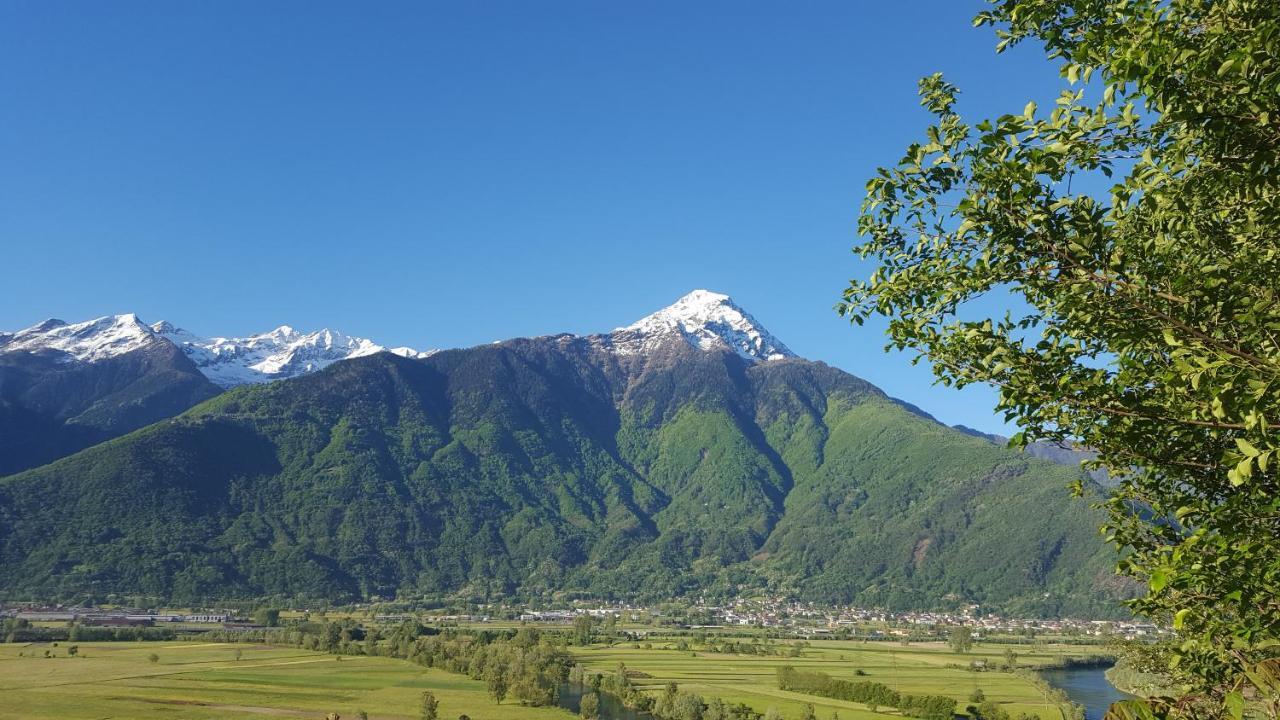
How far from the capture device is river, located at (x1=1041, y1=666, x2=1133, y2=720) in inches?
4125

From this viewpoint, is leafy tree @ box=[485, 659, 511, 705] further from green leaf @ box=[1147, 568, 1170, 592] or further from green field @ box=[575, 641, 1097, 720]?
green leaf @ box=[1147, 568, 1170, 592]

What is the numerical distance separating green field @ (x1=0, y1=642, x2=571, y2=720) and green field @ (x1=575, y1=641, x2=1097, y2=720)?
27.3m

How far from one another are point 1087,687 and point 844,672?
35.6 metres

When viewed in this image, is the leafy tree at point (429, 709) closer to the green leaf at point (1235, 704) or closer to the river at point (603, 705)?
the river at point (603, 705)

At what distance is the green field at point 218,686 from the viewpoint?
94.8m

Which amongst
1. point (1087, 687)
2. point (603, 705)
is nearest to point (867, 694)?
point (603, 705)

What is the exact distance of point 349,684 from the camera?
122 metres

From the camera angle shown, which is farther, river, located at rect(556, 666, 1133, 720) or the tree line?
river, located at rect(556, 666, 1133, 720)

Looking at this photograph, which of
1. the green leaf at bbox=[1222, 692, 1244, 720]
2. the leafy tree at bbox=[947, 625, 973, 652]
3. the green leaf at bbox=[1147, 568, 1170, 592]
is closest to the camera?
the green leaf at bbox=[1222, 692, 1244, 720]

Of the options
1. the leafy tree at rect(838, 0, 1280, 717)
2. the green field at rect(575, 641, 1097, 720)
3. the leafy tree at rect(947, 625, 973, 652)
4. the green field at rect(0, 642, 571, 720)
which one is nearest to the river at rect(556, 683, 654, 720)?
the green field at rect(0, 642, 571, 720)

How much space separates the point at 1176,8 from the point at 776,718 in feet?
313

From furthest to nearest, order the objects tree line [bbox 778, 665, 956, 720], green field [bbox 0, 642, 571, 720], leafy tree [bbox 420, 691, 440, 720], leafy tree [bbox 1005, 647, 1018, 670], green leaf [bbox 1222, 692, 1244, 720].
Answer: leafy tree [bbox 1005, 647, 1018, 670] < tree line [bbox 778, 665, 956, 720] < green field [bbox 0, 642, 571, 720] < leafy tree [bbox 420, 691, 440, 720] < green leaf [bbox 1222, 692, 1244, 720]

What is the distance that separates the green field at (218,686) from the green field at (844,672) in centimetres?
2728

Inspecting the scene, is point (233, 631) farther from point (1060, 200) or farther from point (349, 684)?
point (1060, 200)
